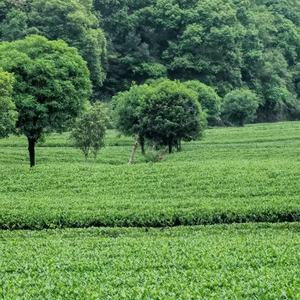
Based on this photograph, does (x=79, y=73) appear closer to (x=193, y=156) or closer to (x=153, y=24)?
(x=193, y=156)

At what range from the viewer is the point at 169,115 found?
1827 inches

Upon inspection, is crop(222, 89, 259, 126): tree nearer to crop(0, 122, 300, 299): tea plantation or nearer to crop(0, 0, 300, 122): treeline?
crop(0, 0, 300, 122): treeline

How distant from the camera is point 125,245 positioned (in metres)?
17.3

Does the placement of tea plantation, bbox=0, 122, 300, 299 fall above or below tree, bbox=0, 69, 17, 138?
below

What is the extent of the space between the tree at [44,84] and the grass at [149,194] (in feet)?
15.1

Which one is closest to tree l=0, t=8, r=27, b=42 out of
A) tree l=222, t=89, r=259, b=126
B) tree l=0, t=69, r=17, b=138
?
tree l=222, t=89, r=259, b=126

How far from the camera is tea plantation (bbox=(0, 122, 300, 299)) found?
12461 millimetres

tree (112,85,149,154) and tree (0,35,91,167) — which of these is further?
tree (112,85,149,154)

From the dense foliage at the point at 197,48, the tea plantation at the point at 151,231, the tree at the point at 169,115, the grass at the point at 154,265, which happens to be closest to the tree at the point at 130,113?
the tree at the point at 169,115

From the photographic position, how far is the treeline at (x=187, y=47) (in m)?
94.8

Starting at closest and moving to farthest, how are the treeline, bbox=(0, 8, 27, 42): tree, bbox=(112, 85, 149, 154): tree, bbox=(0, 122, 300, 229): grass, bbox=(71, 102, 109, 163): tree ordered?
bbox=(0, 122, 300, 229): grass
bbox=(71, 102, 109, 163): tree
bbox=(112, 85, 149, 154): tree
bbox=(0, 8, 27, 42): tree
the treeline

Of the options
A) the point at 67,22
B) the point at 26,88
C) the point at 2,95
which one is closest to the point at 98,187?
the point at 2,95

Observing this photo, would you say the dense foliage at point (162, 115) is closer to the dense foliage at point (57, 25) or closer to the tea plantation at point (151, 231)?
the tea plantation at point (151, 231)

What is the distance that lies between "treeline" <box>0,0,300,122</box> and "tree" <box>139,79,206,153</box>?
39276mm
